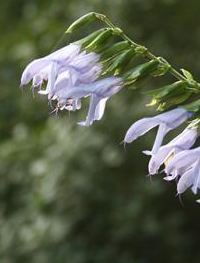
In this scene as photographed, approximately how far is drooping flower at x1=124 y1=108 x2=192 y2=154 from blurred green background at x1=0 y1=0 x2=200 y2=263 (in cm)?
209

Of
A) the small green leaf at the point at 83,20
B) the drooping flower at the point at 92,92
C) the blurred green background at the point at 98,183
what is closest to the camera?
the drooping flower at the point at 92,92

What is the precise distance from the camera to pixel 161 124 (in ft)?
4.29

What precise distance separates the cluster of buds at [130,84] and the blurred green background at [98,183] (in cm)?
207

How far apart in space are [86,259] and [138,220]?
339 mm

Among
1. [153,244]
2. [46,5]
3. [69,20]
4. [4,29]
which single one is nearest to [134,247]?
[153,244]

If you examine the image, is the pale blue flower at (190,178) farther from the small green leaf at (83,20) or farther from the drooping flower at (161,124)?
the small green leaf at (83,20)

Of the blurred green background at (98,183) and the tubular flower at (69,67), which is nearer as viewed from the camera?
the tubular flower at (69,67)

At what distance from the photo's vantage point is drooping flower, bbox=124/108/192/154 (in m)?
1.28

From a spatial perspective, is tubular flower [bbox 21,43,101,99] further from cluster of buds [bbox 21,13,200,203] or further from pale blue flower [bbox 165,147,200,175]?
pale blue flower [bbox 165,147,200,175]

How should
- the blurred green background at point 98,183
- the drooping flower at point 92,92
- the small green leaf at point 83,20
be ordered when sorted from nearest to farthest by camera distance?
1. the drooping flower at point 92,92
2. the small green leaf at point 83,20
3. the blurred green background at point 98,183

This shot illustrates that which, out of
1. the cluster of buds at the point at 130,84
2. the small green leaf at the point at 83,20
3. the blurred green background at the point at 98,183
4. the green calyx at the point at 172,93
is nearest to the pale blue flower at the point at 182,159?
the cluster of buds at the point at 130,84

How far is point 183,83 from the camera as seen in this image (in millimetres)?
1296

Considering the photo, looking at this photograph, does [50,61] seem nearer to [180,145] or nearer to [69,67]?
[69,67]

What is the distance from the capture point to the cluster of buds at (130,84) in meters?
1.28
